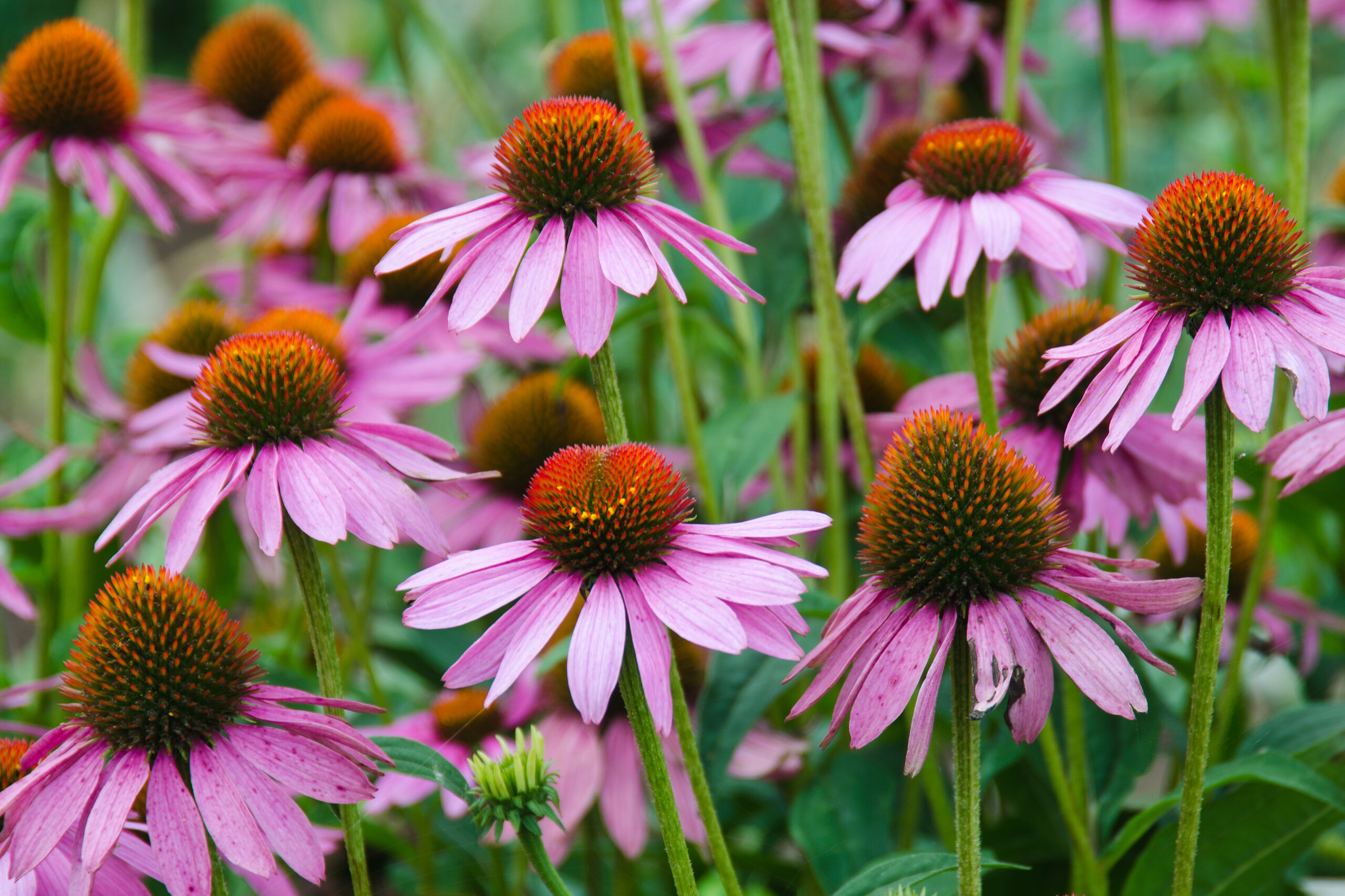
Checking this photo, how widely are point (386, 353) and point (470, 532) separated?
17 centimetres

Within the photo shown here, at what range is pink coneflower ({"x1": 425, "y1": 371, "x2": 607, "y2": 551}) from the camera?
3.28ft

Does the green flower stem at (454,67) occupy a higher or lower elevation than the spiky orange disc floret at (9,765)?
higher

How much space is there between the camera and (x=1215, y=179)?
1.98ft

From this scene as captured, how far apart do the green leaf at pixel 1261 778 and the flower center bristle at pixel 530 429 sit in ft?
1.66

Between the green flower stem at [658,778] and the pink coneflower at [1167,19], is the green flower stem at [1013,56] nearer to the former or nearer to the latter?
the green flower stem at [658,778]

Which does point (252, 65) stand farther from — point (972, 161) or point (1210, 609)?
point (1210, 609)

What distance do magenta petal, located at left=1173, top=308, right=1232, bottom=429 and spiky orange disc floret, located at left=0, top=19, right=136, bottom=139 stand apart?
3.28ft

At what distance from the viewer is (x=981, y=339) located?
2.37ft

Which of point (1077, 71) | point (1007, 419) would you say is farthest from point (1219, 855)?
point (1077, 71)

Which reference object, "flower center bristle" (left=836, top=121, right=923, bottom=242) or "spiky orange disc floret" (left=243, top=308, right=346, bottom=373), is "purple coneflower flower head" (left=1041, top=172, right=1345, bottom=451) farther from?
"spiky orange disc floret" (left=243, top=308, right=346, bottom=373)

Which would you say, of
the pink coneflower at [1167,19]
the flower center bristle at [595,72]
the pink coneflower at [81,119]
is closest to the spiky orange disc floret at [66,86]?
the pink coneflower at [81,119]

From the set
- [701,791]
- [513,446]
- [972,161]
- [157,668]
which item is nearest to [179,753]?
[157,668]

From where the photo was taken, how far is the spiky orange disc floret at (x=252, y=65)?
1590 mm

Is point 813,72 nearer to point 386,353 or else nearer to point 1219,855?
point 386,353
